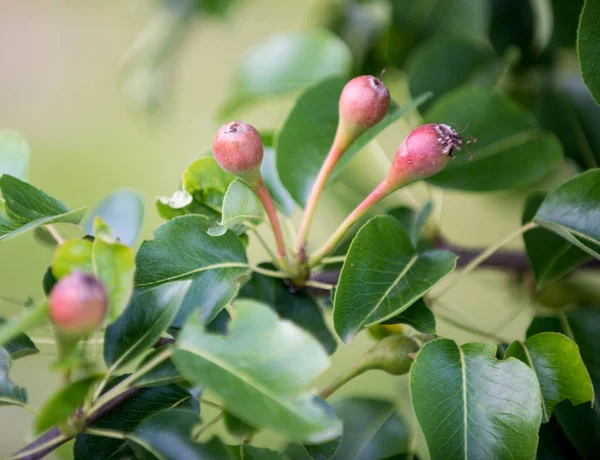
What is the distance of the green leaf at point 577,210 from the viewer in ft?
1.03

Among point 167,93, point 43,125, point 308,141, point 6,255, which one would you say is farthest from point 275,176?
point 43,125

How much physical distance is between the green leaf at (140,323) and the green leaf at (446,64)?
322mm

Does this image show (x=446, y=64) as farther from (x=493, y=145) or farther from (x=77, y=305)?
(x=77, y=305)

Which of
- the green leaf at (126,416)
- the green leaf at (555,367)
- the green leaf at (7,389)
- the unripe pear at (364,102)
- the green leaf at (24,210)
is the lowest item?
the green leaf at (555,367)

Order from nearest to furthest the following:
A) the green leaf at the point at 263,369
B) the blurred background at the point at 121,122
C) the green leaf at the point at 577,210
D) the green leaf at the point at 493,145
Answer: the green leaf at the point at 263,369 < the green leaf at the point at 577,210 < the green leaf at the point at 493,145 < the blurred background at the point at 121,122

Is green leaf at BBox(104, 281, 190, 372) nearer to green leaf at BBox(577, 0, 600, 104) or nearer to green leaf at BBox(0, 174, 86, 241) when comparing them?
green leaf at BBox(0, 174, 86, 241)

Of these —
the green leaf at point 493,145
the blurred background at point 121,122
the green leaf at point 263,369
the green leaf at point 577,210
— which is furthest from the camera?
the blurred background at point 121,122

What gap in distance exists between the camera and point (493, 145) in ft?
1.47

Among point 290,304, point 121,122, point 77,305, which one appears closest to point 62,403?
point 77,305

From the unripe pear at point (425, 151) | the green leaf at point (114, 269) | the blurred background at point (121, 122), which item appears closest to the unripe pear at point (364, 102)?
the unripe pear at point (425, 151)

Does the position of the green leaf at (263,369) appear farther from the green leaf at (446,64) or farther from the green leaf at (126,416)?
the green leaf at (446,64)

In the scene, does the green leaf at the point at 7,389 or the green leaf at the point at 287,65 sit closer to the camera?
the green leaf at the point at 7,389

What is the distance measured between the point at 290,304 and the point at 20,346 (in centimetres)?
15

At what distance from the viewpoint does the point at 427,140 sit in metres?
0.29
